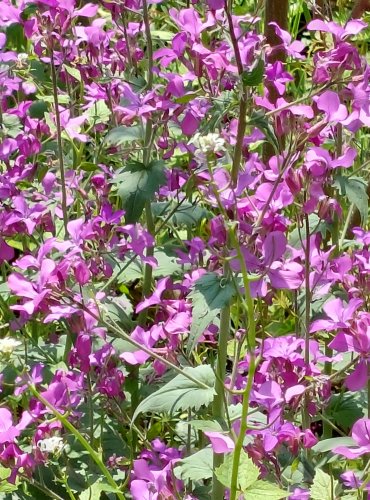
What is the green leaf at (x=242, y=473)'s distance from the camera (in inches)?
53.8

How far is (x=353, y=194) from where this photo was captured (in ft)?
6.02

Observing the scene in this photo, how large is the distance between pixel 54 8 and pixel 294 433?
0.92m

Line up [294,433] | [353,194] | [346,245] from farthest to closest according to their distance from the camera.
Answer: [346,245] → [353,194] → [294,433]

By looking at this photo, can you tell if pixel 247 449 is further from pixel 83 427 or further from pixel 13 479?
pixel 83 427

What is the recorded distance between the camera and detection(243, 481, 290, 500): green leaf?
1.35 meters

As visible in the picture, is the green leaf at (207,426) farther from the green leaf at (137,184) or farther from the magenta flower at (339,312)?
the green leaf at (137,184)

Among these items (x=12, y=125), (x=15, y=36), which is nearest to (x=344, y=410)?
(x=12, y=125)

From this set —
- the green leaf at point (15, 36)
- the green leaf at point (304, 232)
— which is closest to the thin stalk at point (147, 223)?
the green leaf at point (304, 232)

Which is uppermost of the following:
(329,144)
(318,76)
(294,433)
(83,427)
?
(318,76)

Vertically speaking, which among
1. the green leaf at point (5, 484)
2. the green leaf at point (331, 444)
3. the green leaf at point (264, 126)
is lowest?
the green leaf at point (5, 484)

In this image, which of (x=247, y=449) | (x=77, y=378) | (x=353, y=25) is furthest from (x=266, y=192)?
(x=77, y=378)

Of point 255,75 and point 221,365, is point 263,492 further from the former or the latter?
point 255,75

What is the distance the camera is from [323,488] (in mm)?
1454

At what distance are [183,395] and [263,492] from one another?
296mm
